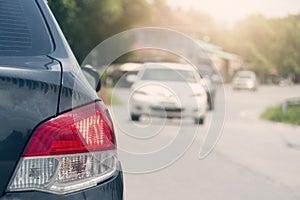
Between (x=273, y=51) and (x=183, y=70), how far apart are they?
205ft

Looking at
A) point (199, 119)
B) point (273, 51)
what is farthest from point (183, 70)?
point (273, 51)

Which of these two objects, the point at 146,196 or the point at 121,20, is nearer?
the point at 146,196

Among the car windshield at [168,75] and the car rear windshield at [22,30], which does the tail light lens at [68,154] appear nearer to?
the car rear windshield at [22,30]

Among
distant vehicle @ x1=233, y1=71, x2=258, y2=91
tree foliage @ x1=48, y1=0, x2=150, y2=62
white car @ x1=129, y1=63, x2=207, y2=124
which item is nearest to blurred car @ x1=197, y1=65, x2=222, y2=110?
white car @ x1=129, y1=63, x2=207, y2=124

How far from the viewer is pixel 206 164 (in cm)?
→ 707

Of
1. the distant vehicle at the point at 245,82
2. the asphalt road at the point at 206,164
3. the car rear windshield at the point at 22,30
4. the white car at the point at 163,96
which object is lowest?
the distant vehicle at the point at 245,82

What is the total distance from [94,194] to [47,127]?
13.3 inches

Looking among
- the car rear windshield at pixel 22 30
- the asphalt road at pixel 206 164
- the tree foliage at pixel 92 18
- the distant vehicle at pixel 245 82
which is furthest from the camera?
the distant vehicle at pixel 245 82

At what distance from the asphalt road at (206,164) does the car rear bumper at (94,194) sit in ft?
9.89

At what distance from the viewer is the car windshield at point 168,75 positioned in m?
13.0

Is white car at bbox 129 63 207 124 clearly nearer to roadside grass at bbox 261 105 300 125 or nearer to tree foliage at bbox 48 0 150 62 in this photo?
tree foliage at bbox 48 0 150 62

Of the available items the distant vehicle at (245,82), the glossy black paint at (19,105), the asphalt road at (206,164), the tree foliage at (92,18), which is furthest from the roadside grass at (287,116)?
the distant vehicle at (245,82)

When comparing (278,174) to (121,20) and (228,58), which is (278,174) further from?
(228,58)

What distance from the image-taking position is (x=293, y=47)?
190 feet
